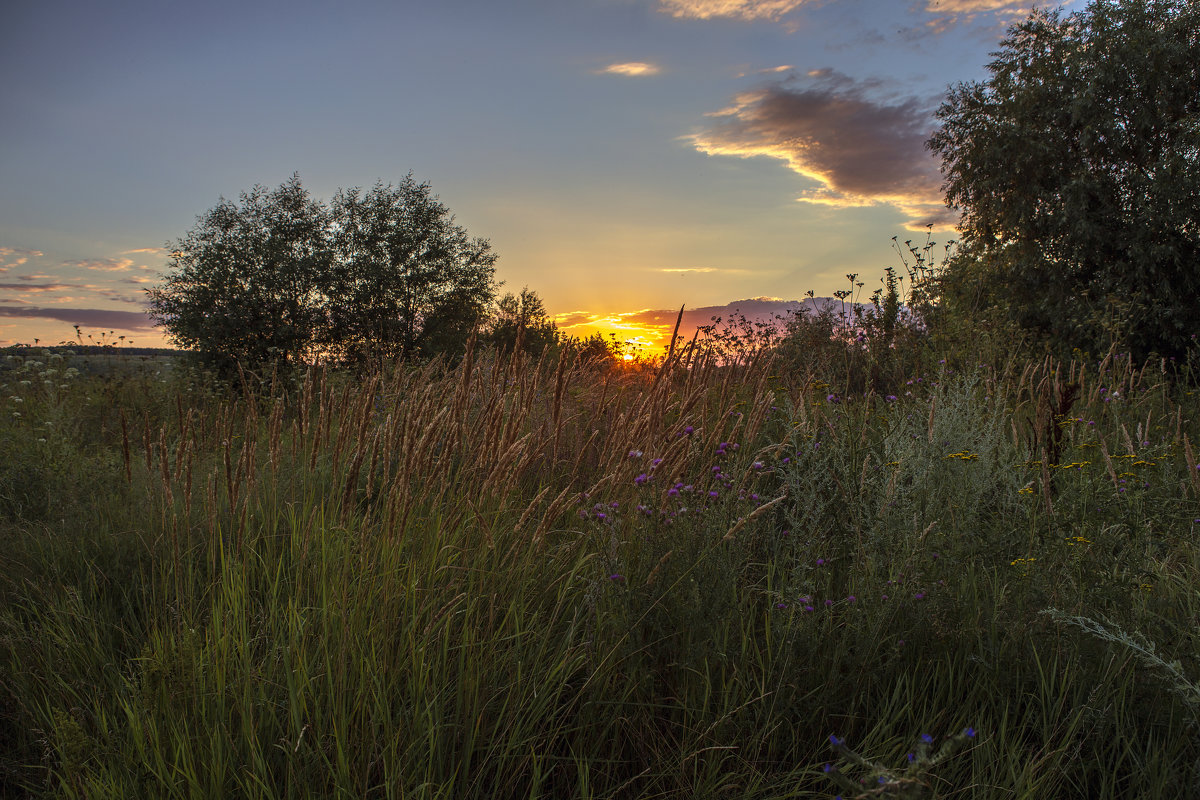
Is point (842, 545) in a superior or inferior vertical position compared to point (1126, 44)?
inferior

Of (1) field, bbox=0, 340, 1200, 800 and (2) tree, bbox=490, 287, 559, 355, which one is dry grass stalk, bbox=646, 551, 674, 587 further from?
(2) tree, bbox=490, 287, 559, 355

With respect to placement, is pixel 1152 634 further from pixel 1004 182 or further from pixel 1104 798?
pixel 1004 182

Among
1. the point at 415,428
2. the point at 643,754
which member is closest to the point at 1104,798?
the point at 643,754

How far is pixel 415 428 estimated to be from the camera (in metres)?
2.21

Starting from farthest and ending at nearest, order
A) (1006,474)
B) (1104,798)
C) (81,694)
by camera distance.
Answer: (1006,474) < (81,694) < (1104,798)

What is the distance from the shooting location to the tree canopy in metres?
29.1

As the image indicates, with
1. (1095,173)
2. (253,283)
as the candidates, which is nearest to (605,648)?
(1095,173)

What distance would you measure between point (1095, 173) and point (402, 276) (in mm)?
28473

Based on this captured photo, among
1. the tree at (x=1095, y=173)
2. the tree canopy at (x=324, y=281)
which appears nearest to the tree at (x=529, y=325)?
the tree canopy at (x=324, y=281)

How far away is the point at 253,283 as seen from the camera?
98.7 feet

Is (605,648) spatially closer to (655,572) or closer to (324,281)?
(655,572)

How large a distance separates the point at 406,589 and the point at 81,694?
1.31m

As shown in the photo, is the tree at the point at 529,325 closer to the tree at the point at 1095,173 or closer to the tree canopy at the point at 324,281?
the tree canopy at the point at 324,281

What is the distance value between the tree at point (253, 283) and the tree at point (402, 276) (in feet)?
A: 3.83
